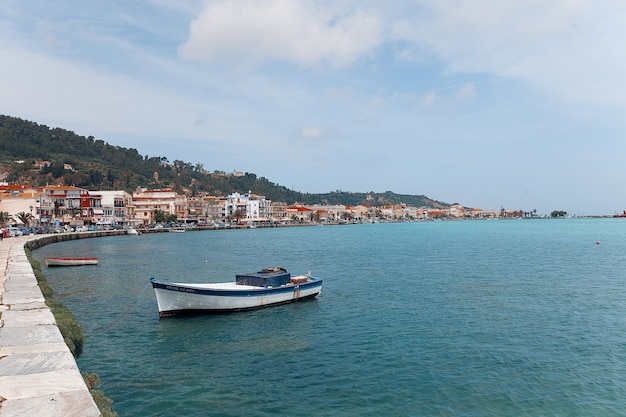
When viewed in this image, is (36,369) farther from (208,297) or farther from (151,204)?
(151,204)

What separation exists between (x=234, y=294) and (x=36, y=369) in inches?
540

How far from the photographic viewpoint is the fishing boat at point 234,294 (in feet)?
71.5

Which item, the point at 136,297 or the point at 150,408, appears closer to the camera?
the point at 150,408

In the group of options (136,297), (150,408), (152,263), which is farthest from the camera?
(152,263)

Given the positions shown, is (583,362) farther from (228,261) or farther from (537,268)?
(228,261)

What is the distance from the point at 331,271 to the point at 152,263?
1776 centimetres

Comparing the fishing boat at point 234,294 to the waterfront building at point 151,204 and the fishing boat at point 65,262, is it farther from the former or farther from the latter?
the waterfront building at point 151,204

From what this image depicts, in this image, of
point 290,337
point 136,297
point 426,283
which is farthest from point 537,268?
point 136,297

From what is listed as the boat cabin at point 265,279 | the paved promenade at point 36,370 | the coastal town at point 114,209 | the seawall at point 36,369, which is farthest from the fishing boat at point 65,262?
the coastal town at point 114,209

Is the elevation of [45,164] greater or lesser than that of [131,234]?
greater

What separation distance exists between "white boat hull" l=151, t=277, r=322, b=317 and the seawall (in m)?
6.04

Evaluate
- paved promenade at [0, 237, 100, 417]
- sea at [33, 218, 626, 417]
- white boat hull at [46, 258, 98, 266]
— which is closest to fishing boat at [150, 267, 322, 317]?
sea at [33, 218, 626, 417]

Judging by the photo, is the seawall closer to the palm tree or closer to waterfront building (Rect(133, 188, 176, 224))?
the palm tree

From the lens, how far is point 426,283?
106 feet
